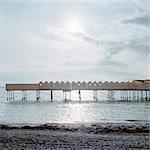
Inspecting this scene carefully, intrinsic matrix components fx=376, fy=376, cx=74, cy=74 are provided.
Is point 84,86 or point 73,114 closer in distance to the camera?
point 73,114

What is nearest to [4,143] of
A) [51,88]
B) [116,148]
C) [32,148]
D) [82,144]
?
[32,148]

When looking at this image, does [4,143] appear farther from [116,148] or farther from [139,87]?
[139,87]

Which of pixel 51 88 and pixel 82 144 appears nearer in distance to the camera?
Result: pixel 82 144

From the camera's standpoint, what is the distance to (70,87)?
82125 millimetres

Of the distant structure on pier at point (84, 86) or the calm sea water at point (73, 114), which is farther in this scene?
the distant structure on pier at point (84, 86)

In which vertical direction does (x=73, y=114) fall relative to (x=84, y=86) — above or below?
below

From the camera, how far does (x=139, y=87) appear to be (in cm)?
7962

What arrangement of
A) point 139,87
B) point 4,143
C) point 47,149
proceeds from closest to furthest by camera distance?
point 47,149 < point 4,143 < point 139,87

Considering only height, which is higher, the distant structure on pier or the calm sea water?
the distant structure on pier

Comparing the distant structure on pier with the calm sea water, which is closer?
the calm sea water

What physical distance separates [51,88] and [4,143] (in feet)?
219

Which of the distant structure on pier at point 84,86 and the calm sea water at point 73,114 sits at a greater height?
the distant structure on pier at point 84,86

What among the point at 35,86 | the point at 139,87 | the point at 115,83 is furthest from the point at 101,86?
the point at 35,86

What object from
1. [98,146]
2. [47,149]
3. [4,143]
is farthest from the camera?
[4,143]
